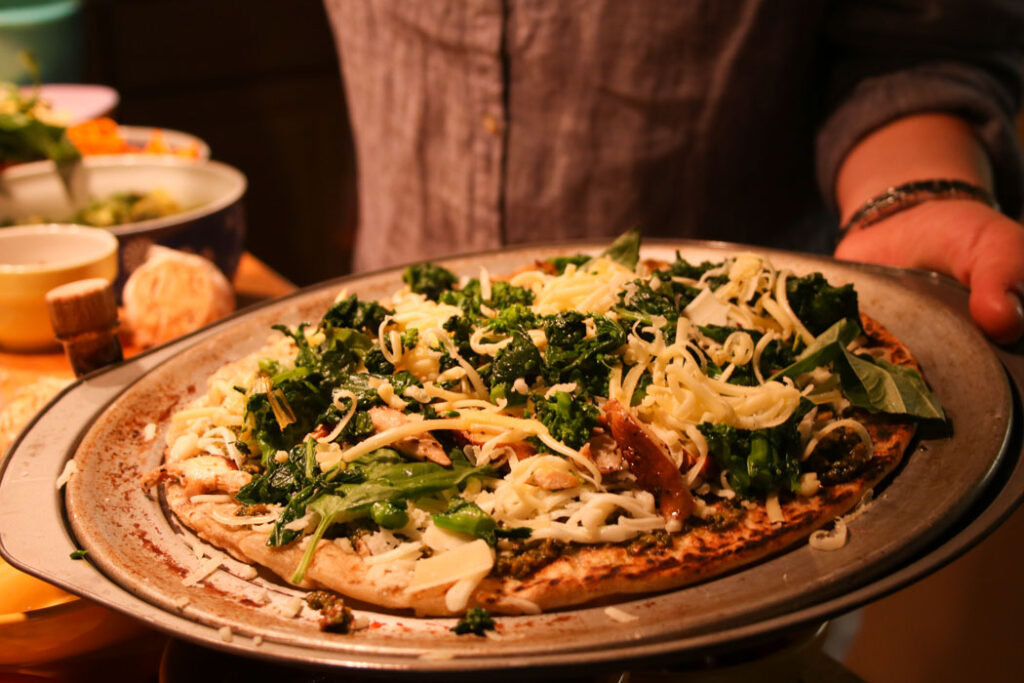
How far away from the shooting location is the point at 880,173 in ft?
9.09

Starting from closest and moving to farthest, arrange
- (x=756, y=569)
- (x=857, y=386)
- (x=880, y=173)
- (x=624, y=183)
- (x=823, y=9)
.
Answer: (x=756, y=569) → (x=857, y=386) → (x=880, y=173) → (x=823, y=9) → (x=624, y=183)

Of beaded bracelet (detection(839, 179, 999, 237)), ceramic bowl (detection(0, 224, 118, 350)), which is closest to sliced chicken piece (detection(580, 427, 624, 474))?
beaded bracelet (detection(839, 179, 999, 237))

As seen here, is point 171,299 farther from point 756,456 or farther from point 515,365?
point 756,456

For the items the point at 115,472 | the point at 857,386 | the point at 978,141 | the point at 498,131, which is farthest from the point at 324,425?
the point at 978,141

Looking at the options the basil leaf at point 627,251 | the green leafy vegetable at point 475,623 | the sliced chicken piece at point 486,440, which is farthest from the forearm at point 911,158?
the green leafy vegetable at point 475,623

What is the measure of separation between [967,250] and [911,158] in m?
0.67

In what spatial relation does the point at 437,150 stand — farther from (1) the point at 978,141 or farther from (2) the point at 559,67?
(1) the point at 978,141

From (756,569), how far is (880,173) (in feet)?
6.01

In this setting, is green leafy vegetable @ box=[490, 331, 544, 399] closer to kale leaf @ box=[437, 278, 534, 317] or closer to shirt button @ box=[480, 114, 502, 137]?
kale leaf @ box=[437, 278, 534, 317]

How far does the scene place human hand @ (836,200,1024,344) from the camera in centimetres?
195

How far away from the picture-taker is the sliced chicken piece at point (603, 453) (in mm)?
1616

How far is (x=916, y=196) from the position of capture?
254 centimetres

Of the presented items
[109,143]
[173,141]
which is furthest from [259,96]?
[109,143]

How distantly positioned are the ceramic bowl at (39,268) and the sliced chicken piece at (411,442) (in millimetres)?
1518
